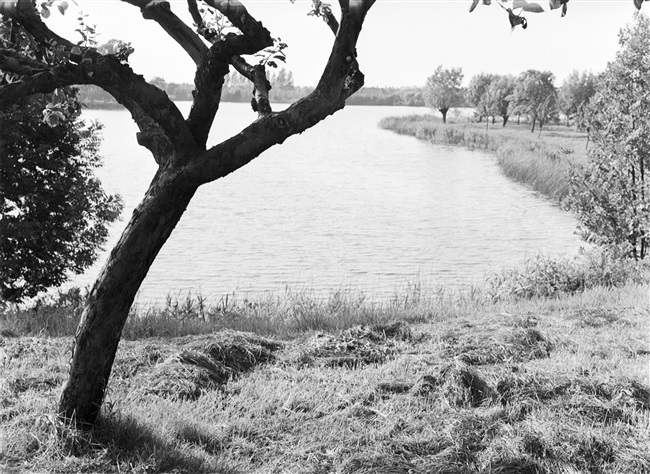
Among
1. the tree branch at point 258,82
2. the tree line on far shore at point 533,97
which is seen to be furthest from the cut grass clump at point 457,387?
the tree line on far shore at point 533,97

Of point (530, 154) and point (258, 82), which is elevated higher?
point (258, 82)

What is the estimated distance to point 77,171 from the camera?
1389 cm

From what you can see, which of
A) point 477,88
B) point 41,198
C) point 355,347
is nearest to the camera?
point 355,347

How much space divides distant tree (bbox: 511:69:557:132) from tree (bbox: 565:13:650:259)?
7013 centimetres

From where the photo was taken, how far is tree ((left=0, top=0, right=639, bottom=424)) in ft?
16.9

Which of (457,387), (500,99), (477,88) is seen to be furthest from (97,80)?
(477,88)

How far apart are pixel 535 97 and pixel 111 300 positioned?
91690 millimetres

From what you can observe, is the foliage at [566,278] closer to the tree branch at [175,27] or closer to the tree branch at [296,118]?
the tree branch at [296,118]

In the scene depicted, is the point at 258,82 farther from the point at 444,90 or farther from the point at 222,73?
the point at 444,90

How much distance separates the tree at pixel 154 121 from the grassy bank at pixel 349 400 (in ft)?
1.91

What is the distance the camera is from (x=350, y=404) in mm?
6133

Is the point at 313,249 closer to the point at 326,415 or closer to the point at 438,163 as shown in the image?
the point at 326,415

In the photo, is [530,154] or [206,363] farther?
[530,154]

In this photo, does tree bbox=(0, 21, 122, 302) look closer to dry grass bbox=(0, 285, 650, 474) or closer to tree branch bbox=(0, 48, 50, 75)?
dry grass bbox=(0, 285, 650, 474)
